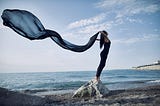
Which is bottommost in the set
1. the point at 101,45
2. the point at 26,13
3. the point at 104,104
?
the point at 104,104

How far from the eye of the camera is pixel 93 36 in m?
8.52

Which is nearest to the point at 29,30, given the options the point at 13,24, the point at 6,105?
the point at 13,24

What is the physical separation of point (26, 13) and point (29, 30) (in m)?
0.66

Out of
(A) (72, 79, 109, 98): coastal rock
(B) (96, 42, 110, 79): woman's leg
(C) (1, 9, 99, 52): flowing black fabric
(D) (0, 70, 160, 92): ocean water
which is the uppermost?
(C) (1, 9, 99, 52): flowing black fabric

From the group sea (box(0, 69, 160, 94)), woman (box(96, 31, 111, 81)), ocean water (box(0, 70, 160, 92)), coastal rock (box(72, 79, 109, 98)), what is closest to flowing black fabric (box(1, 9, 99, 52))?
woman (box(96, 31, 111, 81))

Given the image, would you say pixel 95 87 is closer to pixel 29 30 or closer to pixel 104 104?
pixel 104 104

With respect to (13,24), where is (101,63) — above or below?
below

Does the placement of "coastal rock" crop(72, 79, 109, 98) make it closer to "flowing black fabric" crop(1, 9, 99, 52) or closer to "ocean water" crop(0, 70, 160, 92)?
"flowing black fabric" crop(1, 9, 99, 52)

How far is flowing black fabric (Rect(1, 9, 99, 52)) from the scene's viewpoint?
6270mm

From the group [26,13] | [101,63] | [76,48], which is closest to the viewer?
[26,13]

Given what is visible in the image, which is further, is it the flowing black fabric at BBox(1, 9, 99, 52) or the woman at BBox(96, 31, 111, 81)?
the woman at BBox(96, 31, 111, 81)

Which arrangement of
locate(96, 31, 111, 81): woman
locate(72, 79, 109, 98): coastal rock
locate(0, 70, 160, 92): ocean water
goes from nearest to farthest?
locate(96, 31, 111, 81): woman
locate(72, 79, 109, 98): coastal rock
locate(0, 70, 160, 92): ocean water

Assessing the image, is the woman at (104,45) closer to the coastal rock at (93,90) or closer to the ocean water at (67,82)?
the coastal rock at (93,90)

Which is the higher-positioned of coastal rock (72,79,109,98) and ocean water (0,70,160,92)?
coastal rock (72,79,109,98)
